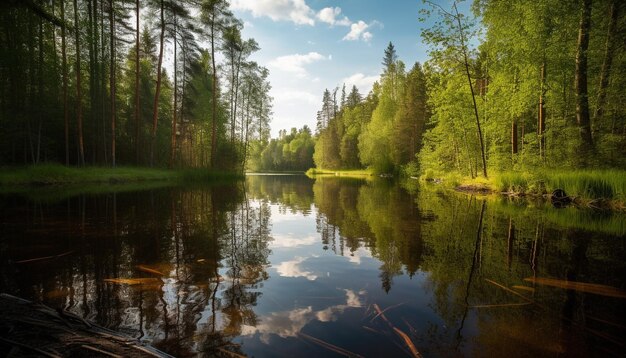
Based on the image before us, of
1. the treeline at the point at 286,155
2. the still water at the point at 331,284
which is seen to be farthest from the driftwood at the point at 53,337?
the treeline at the point at 286,155

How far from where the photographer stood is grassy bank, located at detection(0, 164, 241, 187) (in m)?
15.9

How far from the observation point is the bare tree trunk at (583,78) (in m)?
13.7

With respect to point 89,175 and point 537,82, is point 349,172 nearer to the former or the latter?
point 537,82

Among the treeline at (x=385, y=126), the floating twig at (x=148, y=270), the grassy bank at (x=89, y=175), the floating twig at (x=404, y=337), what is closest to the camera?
the floating twig at (x=404, y=337)

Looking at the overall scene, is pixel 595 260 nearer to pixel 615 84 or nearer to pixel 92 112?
pixel 615 84

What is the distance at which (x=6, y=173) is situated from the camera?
15641 mm

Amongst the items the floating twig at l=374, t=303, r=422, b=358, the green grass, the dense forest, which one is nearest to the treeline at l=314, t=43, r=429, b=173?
the dense forest

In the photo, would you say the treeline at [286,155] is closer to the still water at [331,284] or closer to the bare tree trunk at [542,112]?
the bare tree trunk at [542,112]

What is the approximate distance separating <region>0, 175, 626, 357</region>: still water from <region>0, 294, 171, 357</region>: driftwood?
30.8 inches

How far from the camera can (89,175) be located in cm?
1891

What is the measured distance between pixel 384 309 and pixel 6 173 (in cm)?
2119

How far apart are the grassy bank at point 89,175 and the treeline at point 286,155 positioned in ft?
241

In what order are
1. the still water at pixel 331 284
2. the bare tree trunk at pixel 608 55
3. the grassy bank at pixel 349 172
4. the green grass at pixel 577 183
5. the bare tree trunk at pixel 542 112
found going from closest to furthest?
the still water at pixel 331 284 < the green grass at pixel 577 183 < the bare tree trunk at pixel 608 55 < the bare tree trunk at pixel 542 112 < the grassy bank at pixel 349 172

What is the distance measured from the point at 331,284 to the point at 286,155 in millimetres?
103969
